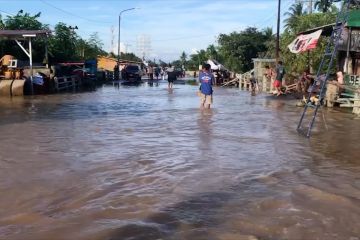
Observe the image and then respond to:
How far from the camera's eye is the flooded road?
4859mm

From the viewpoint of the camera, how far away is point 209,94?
1661 cm

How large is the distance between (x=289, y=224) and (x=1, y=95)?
20515 millimetres

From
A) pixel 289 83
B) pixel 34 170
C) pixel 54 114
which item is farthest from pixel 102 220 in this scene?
pixel 289 83

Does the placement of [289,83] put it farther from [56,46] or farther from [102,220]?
[102,220]

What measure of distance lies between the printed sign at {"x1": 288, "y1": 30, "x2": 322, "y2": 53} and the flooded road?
21.8ft

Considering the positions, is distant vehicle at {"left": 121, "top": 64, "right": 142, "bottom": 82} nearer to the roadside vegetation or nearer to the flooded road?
the roadside vegetation

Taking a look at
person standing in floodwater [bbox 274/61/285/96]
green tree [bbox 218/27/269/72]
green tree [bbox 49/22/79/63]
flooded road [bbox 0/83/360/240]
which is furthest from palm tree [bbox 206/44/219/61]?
flooded road [bbox 0/83/360/240]

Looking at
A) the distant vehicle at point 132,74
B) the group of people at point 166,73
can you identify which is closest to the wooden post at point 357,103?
the group of people at point 166,73

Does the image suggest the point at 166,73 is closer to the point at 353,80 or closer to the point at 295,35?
the point at 295,35

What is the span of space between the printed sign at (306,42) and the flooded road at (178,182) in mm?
6653

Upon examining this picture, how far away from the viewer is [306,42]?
62.4ft

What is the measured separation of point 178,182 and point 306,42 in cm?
1383

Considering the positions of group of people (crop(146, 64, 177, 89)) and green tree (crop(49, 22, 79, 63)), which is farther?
green tree (crop(49, 22, 79, 63))

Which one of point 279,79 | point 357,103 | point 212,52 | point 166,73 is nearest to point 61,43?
point 166,73
